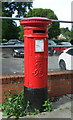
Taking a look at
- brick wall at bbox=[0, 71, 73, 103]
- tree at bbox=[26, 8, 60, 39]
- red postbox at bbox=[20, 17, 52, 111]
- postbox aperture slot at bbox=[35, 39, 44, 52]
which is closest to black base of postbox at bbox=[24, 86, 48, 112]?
red postbox at bbox=[20, 17, 52, 111]

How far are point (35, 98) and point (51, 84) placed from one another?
0.90m

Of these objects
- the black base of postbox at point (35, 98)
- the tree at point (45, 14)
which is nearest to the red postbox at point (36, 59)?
the black base of postbox at point (35, 98)

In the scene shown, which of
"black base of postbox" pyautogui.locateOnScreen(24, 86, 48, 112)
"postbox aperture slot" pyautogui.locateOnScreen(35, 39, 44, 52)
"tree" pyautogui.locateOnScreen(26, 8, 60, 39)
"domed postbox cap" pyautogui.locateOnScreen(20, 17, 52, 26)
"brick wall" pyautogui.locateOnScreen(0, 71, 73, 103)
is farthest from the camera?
"tree" pyautogui.locateOnScreen(26, 8, 60, 39)

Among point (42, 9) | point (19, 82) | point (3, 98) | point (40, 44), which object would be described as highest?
point (42, 9)

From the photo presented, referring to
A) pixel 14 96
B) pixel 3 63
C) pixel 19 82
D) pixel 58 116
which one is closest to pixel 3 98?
pixel 14 96

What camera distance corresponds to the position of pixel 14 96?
3.88m

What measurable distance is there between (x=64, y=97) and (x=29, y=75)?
136 centimetres

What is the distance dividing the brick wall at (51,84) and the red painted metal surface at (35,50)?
51 cm

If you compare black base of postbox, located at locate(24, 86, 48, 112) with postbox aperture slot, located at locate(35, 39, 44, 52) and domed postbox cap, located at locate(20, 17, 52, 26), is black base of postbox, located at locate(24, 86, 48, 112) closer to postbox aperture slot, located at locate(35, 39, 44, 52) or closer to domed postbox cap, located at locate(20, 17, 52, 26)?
postbox aperture slot, located at locate(35, 39, 44, 52)

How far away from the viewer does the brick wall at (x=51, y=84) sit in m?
3.77

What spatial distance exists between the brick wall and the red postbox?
19.4 inches

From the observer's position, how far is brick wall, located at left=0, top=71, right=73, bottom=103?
377 centimetres

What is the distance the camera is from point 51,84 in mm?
4215

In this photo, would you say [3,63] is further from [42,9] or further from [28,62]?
[42,9]
